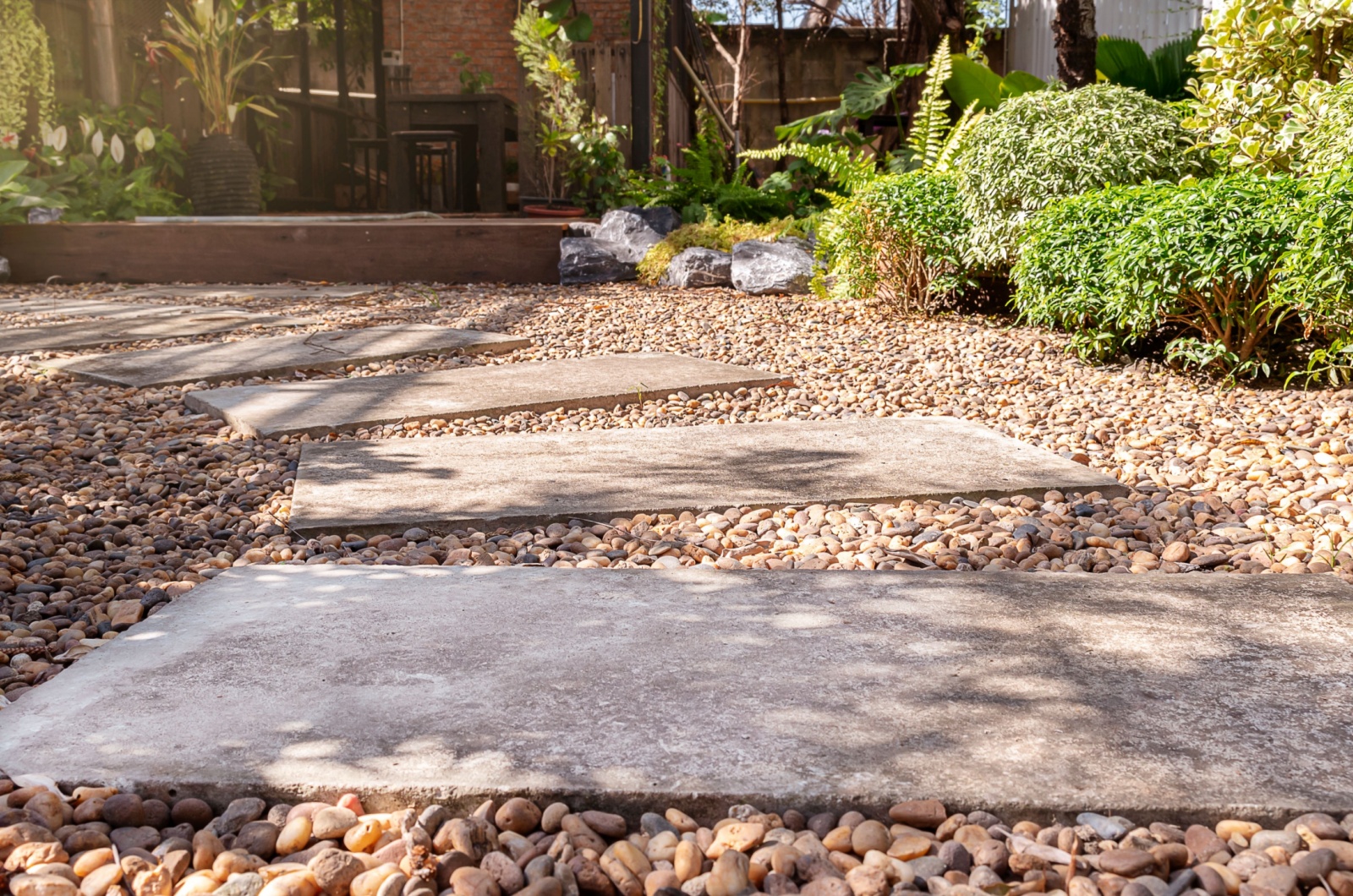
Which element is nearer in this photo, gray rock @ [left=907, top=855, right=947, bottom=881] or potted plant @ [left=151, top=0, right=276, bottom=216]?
gray rock @ [left=907, top=855, right=947, bottom=881]

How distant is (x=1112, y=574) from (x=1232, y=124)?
3.06 metres

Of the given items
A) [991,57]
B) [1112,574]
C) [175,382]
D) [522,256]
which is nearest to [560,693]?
[1112,574]

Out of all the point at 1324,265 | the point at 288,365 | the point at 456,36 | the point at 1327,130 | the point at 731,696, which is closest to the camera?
the point at 731,696

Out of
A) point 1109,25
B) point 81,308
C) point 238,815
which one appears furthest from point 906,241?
point 1109,25

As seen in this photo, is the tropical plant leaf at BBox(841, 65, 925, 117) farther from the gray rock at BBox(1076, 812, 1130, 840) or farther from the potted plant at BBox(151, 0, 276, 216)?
the gray rock at BBox(1076, 812, 1130, 840)

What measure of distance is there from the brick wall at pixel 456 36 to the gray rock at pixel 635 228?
4263mm

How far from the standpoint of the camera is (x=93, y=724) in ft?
3.93

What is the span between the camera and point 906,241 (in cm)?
476

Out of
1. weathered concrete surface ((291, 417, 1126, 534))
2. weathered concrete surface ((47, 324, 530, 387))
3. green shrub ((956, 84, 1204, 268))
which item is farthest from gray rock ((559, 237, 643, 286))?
weathered concrete surface ((291, 417, 1126, 534))

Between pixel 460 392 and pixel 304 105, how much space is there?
7.46m

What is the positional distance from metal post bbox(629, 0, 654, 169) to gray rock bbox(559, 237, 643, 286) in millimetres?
1925

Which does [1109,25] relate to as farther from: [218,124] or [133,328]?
[133,328]

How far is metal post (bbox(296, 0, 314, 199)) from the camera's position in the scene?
9656mm

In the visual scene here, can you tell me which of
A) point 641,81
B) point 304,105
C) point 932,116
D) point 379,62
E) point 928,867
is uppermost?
point 379,62
